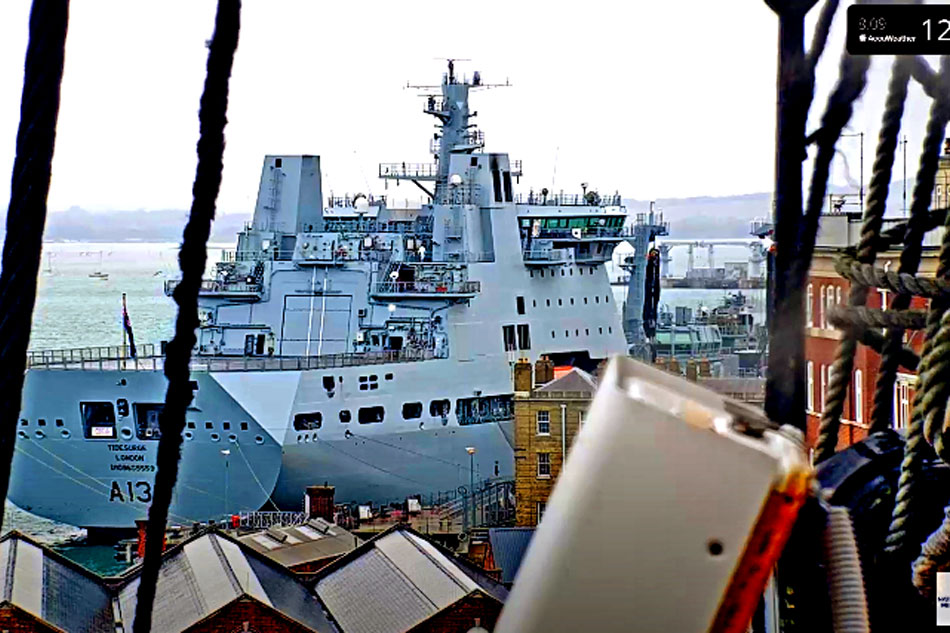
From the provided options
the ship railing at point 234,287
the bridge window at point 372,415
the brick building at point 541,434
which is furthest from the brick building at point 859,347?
the ship railing at point 234,287

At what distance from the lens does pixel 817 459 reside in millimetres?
920

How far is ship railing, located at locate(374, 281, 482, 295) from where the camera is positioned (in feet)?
38.8

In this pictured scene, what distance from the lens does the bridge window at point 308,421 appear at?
35.4ft

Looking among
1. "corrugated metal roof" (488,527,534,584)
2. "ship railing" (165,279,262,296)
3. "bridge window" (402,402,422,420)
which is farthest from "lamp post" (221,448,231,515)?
"corrugated metal roof" (488,527,534,584)

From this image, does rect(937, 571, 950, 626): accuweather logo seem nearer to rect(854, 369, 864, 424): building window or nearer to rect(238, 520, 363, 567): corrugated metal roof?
rect(854, 369, 864, 424): building window

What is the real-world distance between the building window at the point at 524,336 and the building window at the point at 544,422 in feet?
11.2

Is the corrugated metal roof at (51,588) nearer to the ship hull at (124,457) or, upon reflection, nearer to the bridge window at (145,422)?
the ship hull at (124,457)

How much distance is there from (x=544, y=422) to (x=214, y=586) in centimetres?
465

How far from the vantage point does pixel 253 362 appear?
11.4 m

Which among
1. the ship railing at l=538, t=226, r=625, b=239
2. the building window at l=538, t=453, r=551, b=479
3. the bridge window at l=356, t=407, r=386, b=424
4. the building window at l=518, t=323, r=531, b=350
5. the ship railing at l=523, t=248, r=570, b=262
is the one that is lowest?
the building window at l=538, t=453, r=551, b=479

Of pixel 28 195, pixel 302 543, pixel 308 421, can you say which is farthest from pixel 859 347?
pixel 308 421

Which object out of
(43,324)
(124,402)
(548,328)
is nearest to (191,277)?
(124,402)

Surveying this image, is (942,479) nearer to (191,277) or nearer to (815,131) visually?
(815,131)

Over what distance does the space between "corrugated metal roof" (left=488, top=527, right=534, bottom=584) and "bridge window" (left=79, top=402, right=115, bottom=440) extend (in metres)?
4.94
